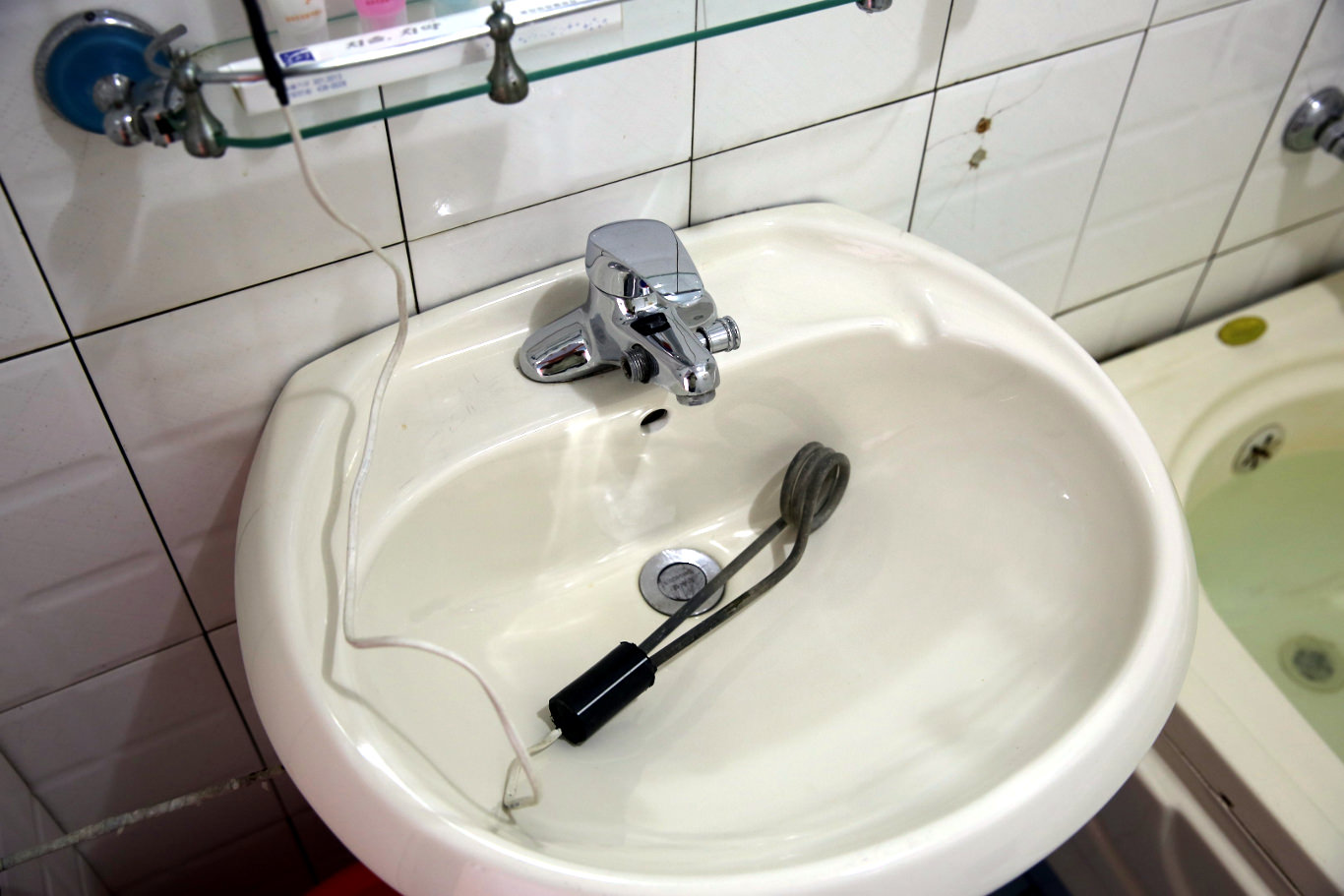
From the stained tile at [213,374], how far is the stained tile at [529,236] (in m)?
0.03

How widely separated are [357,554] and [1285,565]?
44.0 inches

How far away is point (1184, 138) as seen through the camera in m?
0.93

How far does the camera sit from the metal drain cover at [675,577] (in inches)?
27.4

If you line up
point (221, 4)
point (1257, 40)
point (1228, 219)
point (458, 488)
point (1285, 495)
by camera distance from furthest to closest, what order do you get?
point (1285, 495), point (1228, 219), point (1257, 40), point (458, 488), point (221, 4)

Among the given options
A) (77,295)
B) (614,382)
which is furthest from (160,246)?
(614,382)

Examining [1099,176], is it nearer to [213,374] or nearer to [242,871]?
[213,374]

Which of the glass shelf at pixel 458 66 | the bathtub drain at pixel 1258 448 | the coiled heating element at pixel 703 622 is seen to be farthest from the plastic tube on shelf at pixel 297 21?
the bathtub drain at pixel 1258 448

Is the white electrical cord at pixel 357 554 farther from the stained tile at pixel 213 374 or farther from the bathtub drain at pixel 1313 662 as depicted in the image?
the bathtub drain at pixel 1313 662

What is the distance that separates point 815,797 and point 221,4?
0.52m

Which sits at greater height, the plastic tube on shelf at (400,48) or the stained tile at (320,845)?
the plastic tube on shelf at (400,48)

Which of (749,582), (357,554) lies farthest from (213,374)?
(749,582)

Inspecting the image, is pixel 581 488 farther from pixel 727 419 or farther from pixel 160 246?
pixel 160 246

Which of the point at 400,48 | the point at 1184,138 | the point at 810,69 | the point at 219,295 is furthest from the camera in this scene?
the point at 1184,138

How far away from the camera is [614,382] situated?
0.64 metres
